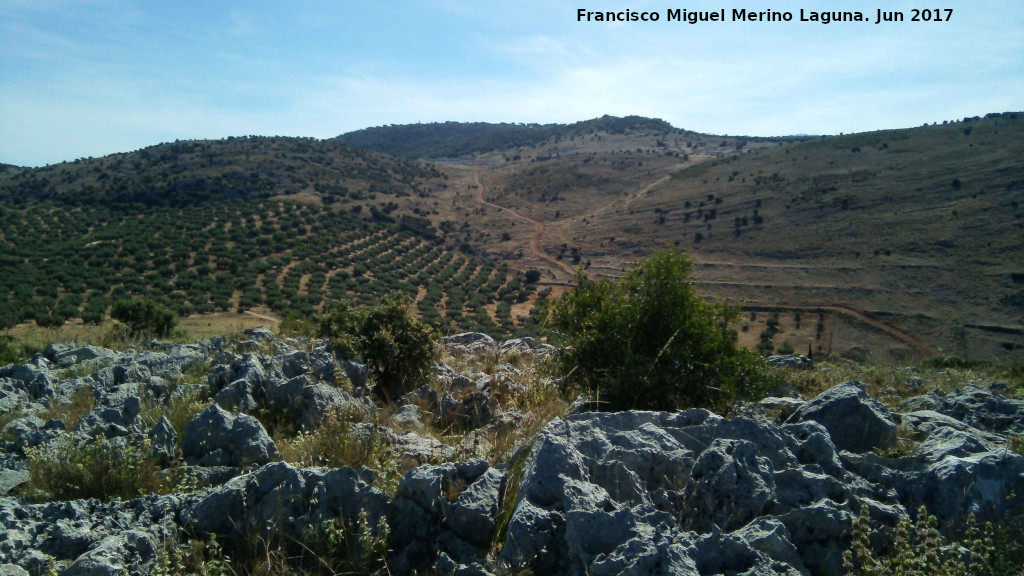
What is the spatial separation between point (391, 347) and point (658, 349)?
138 inches

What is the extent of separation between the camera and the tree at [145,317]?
14.6m

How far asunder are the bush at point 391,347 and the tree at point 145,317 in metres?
9.83

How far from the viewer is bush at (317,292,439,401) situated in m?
7.11

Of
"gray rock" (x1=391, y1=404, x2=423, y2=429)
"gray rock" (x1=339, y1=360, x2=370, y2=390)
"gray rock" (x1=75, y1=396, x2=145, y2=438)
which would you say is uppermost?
"gray rock" (x1=75, y1=396, x2=145, y2=438)

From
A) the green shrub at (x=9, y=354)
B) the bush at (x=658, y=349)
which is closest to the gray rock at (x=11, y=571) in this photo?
the bush at (x=658, y=349)

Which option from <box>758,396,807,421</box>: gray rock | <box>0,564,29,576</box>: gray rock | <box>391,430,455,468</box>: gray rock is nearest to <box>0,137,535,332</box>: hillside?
<box>758,396,807,421</box>: gray rock

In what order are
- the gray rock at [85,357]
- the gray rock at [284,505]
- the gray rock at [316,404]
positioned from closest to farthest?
the gray rock at [284,505] → the gray rock at [316,404] → the gray rock at [85,357]

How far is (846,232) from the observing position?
40.4 m

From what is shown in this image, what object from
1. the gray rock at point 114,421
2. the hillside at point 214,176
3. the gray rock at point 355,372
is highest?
the hillside at point 214,176

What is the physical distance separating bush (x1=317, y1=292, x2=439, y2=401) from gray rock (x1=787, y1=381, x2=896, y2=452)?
4.57 m

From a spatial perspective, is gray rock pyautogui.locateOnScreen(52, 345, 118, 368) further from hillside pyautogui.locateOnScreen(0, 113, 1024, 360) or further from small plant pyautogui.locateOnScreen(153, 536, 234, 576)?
hillside pyautogui.locateOnScreen(0, 113, 1024, 360)

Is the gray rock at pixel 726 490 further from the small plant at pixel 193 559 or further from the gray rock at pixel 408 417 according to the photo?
the gray rock at pixel 408 417

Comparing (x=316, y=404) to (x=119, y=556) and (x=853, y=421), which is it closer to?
(x=119, y=556)

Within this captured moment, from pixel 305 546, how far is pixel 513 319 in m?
29.2
